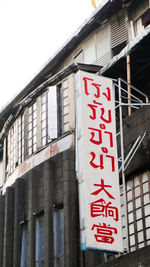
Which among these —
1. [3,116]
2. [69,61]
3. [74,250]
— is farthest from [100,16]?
[74,250]

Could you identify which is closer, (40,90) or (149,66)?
(149,66)

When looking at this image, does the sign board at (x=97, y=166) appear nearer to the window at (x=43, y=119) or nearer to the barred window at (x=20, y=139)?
the window at (x=43, y=119)

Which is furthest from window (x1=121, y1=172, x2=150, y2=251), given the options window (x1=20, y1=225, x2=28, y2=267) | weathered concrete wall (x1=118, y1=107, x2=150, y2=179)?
window (x1=20, y1=225, x2=28, y2=267)

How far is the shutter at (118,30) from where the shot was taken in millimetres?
26766

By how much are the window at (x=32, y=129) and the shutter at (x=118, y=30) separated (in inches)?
173

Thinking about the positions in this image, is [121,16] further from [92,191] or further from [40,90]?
[92,191]

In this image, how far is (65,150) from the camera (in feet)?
76.8

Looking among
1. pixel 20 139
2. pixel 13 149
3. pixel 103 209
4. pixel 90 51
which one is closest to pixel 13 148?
pixel 13 149

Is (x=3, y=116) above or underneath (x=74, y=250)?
above

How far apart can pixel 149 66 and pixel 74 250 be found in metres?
7.56

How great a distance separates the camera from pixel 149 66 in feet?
78.6

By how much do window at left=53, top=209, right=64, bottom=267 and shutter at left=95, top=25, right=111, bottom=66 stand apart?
760 cm

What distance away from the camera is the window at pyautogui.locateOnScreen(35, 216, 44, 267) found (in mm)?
22984

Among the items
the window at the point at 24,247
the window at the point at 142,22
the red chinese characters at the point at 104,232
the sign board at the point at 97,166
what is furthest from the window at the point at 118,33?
the red chinese characters at the point at 104,232
